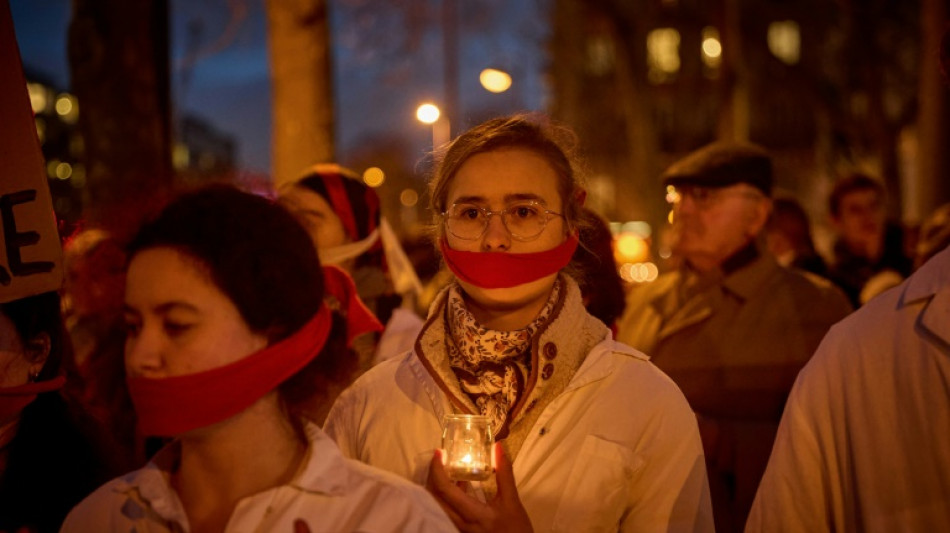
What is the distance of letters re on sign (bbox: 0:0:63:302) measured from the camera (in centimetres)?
295

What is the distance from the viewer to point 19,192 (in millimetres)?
2971

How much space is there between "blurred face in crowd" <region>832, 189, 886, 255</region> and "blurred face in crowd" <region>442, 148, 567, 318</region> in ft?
17.4

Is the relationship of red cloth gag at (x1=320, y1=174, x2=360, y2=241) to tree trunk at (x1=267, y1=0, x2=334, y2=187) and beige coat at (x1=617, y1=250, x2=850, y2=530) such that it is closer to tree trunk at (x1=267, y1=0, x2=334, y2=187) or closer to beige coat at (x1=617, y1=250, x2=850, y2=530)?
beige coat at (x1=617, y1=250, x2=850, y2=530)

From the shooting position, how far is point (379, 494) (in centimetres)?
246

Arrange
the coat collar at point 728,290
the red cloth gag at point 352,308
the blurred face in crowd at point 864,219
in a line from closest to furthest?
the red cloth gag at point 352,308, the coat collar at point 728,290, the blurred face in crowd at point 864,219

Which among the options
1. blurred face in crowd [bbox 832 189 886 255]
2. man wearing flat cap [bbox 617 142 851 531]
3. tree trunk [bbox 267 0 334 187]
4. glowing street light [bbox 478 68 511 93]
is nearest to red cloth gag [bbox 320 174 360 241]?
man wearing flat cap [bbox 617 142 851 531]

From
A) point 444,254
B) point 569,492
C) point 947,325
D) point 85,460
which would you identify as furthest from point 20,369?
point 947,325

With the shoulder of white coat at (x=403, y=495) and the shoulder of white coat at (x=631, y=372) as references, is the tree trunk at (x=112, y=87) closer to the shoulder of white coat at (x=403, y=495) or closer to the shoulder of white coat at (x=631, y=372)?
the shoulder of white coat at (x=631, y=372)

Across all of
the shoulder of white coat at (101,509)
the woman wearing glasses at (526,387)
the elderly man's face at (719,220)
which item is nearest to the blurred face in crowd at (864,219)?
the elderly man's face at (719,220)

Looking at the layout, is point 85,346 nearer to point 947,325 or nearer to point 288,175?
point 288,175

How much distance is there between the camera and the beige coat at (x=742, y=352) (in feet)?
15.1

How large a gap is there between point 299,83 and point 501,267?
205 inches

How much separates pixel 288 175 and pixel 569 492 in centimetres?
551

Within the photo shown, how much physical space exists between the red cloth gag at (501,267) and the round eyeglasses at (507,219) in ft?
0.23
